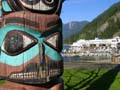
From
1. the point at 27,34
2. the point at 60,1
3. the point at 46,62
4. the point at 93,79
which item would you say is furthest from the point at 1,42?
the point at 93,79

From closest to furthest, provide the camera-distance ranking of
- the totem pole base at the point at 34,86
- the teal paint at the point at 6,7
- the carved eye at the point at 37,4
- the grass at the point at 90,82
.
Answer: the totem pole base at the point at 34,86
the carved eye at the point at 37,4
the teal paint at the point at 6,7
the grass at the point at 90,82

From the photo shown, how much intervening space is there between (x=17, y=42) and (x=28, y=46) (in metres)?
0.19

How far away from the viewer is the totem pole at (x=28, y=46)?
5445 millimetres

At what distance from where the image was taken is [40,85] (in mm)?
5582

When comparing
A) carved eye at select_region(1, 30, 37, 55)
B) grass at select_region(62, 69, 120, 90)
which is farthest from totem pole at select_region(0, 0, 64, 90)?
grass at select_region(62, 69, 120, 90)

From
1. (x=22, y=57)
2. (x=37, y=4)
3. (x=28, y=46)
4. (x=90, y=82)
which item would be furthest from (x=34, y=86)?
(x=90, y=82)

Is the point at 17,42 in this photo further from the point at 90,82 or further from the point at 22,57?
the point at 90,82

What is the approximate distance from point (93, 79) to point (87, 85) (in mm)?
1492

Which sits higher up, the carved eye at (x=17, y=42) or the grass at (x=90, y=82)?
the carved eye at (x=17, y=42)

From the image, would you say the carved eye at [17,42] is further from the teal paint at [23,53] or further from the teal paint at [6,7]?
the teal paint at [6,7]

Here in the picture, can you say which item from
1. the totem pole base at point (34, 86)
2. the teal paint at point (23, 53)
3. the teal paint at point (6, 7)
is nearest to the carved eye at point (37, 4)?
the teal paint at point (6, 7)

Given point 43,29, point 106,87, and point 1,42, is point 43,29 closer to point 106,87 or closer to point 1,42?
point 1,42

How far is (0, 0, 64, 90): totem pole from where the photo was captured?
17.9 ft

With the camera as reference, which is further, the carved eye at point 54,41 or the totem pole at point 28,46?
the carved eye at point 54,41
